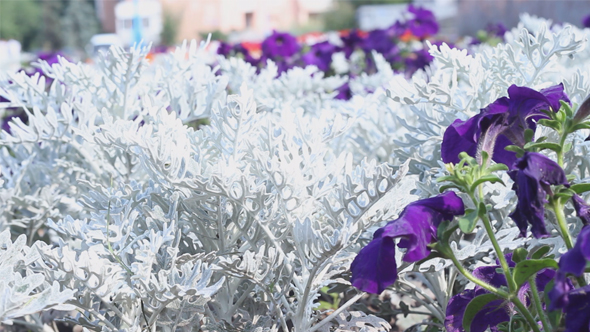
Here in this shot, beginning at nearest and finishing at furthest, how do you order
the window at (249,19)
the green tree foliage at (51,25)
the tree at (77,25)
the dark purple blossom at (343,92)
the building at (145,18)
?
the dark purple blossom at (343,92) < the building at (145,18) < the window at (249,19) < the tree at (77,25) < the green tree foliage at (51,25)

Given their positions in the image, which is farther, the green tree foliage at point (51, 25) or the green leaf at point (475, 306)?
the green tree foliage at point (51, 25)

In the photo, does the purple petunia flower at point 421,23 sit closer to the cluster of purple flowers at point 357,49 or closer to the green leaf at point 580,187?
the cluster of purple flowers at point 357,49

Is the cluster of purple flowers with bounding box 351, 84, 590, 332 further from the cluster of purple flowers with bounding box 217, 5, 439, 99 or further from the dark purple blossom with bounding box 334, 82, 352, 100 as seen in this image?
the cluster of purple flowers with bounding box 217, 5, 439, 99

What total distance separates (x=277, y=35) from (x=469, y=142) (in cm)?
343

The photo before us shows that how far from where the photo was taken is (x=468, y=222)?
989 millimetres

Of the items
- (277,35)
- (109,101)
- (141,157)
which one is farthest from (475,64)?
(277,35)

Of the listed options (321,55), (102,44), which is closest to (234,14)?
(102,44)

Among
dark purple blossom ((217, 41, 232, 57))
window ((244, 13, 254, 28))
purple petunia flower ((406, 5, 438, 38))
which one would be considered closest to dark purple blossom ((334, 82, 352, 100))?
dark purple blossom ((217, 41, 232, 57))

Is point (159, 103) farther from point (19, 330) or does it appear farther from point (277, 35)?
point (277, 35)

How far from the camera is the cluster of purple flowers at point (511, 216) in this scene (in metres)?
0.94

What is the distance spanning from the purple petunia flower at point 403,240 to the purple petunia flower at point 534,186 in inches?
5.3

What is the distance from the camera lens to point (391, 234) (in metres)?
1.01

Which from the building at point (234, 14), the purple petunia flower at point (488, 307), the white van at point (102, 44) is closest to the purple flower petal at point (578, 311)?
the purple petunia flower at point (488, 307)

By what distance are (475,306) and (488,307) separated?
87 mm
